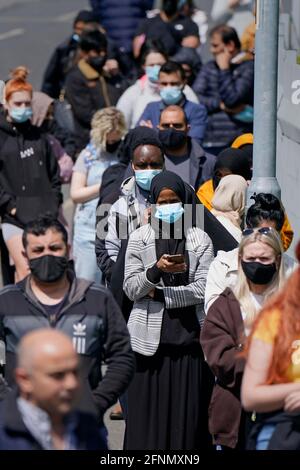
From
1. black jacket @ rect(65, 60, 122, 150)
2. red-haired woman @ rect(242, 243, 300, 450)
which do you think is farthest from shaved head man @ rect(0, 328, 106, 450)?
black jacket @ rect(65, 60, 122, 150)

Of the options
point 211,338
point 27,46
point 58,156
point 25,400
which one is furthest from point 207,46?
point 25,400

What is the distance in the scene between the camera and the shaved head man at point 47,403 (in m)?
5.22

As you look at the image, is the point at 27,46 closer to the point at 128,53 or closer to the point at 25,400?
the point at 128,53

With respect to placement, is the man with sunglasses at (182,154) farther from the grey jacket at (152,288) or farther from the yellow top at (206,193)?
the grey jacket at (152,288)

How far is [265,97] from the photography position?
8.30 meters

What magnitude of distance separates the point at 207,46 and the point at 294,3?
28.3ft

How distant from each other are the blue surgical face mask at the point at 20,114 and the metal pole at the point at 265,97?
2.88m

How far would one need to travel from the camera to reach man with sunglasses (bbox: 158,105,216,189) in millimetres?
9656

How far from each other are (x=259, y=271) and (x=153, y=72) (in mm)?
6418

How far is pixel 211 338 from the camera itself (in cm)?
682

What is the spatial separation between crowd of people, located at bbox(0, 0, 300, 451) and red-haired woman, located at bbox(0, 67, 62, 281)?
0.04 ft

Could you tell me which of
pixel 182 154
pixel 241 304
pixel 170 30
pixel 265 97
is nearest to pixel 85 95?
pixel 170 30

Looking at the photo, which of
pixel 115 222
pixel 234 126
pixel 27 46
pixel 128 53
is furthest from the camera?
pixel 27 46
